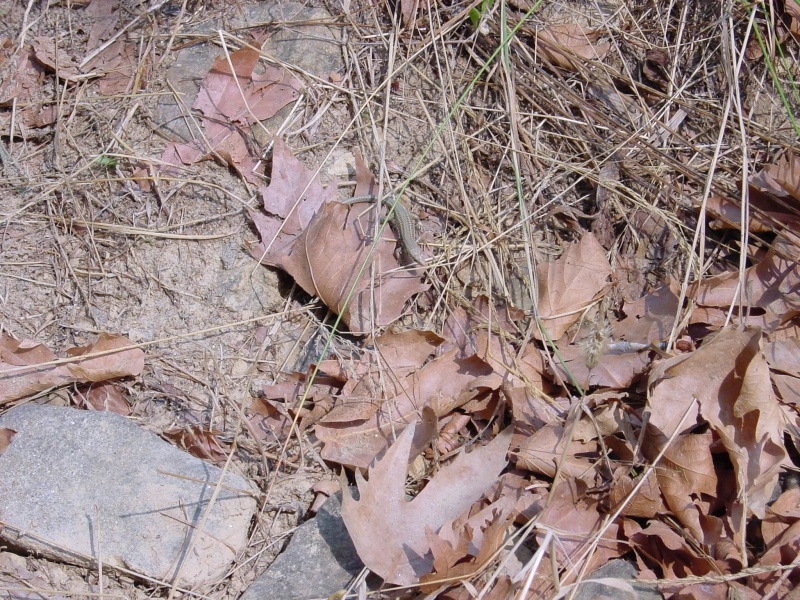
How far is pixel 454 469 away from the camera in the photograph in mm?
2480

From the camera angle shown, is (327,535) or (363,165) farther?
(363,165)

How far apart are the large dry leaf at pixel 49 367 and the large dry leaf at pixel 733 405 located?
89.7 inches

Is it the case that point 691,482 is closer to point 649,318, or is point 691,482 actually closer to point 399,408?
point 649,318

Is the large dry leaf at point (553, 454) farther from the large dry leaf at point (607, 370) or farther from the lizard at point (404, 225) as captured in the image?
the lizard at point (404, 225)

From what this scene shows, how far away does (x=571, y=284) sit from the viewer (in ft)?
9.95

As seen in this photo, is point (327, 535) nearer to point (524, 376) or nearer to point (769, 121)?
point (524, 376)

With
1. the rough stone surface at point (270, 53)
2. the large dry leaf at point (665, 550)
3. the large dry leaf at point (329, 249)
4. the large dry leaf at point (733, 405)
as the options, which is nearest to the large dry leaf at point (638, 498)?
the large dry leaf at point (665, 550)

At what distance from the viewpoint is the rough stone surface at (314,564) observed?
7.89 feet

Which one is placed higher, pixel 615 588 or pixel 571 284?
pixel 571 284

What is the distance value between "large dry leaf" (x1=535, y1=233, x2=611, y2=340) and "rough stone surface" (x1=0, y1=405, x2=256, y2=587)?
158cm

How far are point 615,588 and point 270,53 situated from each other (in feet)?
10.3

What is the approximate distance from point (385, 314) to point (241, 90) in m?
1.47

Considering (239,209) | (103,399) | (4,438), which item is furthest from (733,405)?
(4,438)

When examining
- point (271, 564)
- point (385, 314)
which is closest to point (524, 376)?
point (385, 314)
